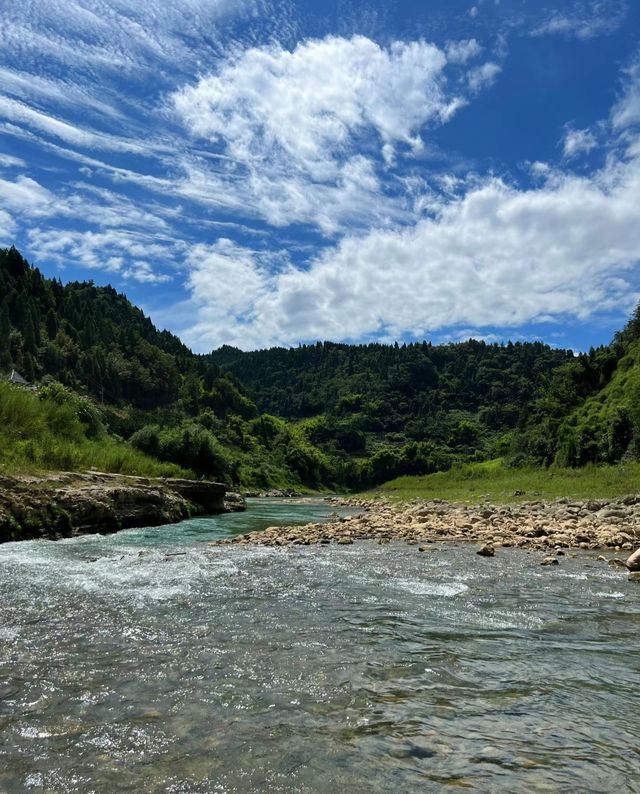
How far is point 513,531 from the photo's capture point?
22.7 m

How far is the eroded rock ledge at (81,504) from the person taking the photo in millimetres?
19484

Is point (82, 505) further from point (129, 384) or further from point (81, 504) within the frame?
point (129, 384)

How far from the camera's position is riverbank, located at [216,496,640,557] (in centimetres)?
1971

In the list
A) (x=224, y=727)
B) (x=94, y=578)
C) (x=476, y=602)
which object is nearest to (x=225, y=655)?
(x=224, y=727)

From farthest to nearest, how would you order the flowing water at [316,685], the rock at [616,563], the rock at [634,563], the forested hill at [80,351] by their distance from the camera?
the forested hill at [80,351], the rock at [616,563], the rock at [634,563], the flowing water at [316,685]

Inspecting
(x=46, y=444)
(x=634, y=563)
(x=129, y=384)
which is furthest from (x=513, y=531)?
(x=129, y=384)

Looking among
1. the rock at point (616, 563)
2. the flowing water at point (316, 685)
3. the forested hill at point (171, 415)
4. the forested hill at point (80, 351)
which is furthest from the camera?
the forested hill at point (80, 351)

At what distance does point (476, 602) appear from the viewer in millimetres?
11109

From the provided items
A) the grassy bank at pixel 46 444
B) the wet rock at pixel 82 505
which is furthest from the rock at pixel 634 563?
the grassy bank at pixel 46 444

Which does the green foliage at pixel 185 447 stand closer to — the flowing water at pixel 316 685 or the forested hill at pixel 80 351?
the flowing water at pixel 316 685

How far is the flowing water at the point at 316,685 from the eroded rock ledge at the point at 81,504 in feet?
23.3

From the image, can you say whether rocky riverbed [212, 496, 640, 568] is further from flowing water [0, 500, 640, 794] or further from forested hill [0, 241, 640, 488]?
forested hill [0, 241, 640, 488]

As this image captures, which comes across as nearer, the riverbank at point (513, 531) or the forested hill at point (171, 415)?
the riverbank at point (513, 531)

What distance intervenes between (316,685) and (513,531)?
1813 centimetres
